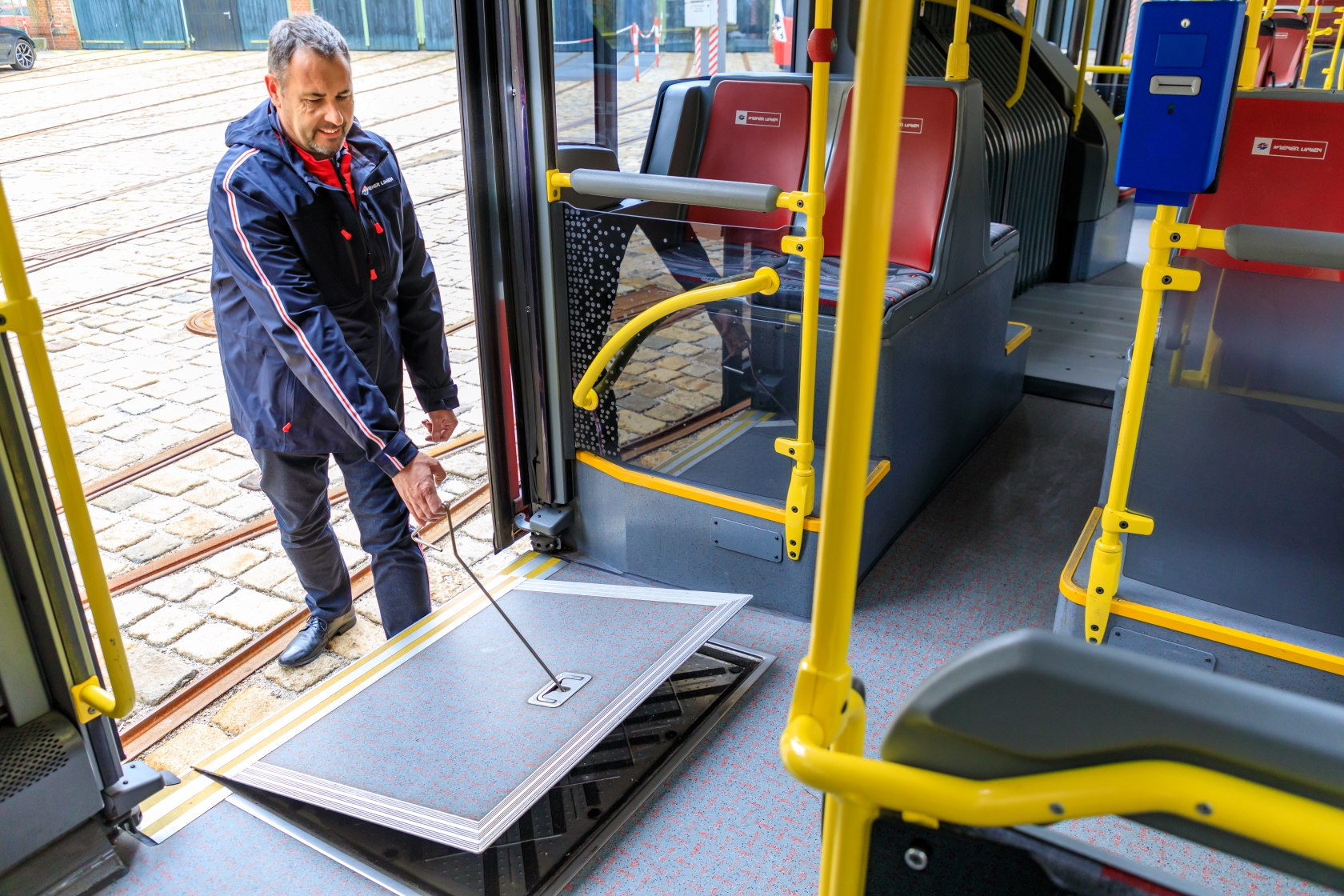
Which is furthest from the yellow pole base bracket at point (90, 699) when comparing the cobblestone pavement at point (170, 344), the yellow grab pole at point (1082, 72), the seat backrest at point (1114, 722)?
the yellow grab pole at point (1082, 72)

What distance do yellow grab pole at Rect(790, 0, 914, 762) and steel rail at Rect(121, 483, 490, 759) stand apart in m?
2.57

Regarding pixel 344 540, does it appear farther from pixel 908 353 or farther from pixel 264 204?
pixel 908 353

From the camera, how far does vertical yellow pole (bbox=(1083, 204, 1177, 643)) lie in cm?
211

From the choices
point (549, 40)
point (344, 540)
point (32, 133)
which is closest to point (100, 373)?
point (344, 540)

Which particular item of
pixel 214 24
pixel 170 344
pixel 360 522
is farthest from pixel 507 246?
pixel 214 24

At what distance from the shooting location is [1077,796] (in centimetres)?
87

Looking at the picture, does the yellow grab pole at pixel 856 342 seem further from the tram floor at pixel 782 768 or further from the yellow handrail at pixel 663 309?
the yellow handrail at pixel 663 309

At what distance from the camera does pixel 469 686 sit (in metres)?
2.56

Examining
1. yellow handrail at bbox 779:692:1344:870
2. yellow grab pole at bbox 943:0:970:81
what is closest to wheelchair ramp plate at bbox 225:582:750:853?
yellow handrail at bbox 779:692:1344:870

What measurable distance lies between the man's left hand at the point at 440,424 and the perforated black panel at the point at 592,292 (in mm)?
452

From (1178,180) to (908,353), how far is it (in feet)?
3.95

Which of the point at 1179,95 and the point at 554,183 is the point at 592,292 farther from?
the point at 1179,95

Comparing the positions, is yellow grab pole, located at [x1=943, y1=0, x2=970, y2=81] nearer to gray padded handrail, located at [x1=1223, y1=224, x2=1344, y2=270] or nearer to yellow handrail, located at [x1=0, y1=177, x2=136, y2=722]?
gray padded handrail, located at [x1=1223, y1=224, x2=1344, y2=270]

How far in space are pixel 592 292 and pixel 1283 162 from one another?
1945mm
